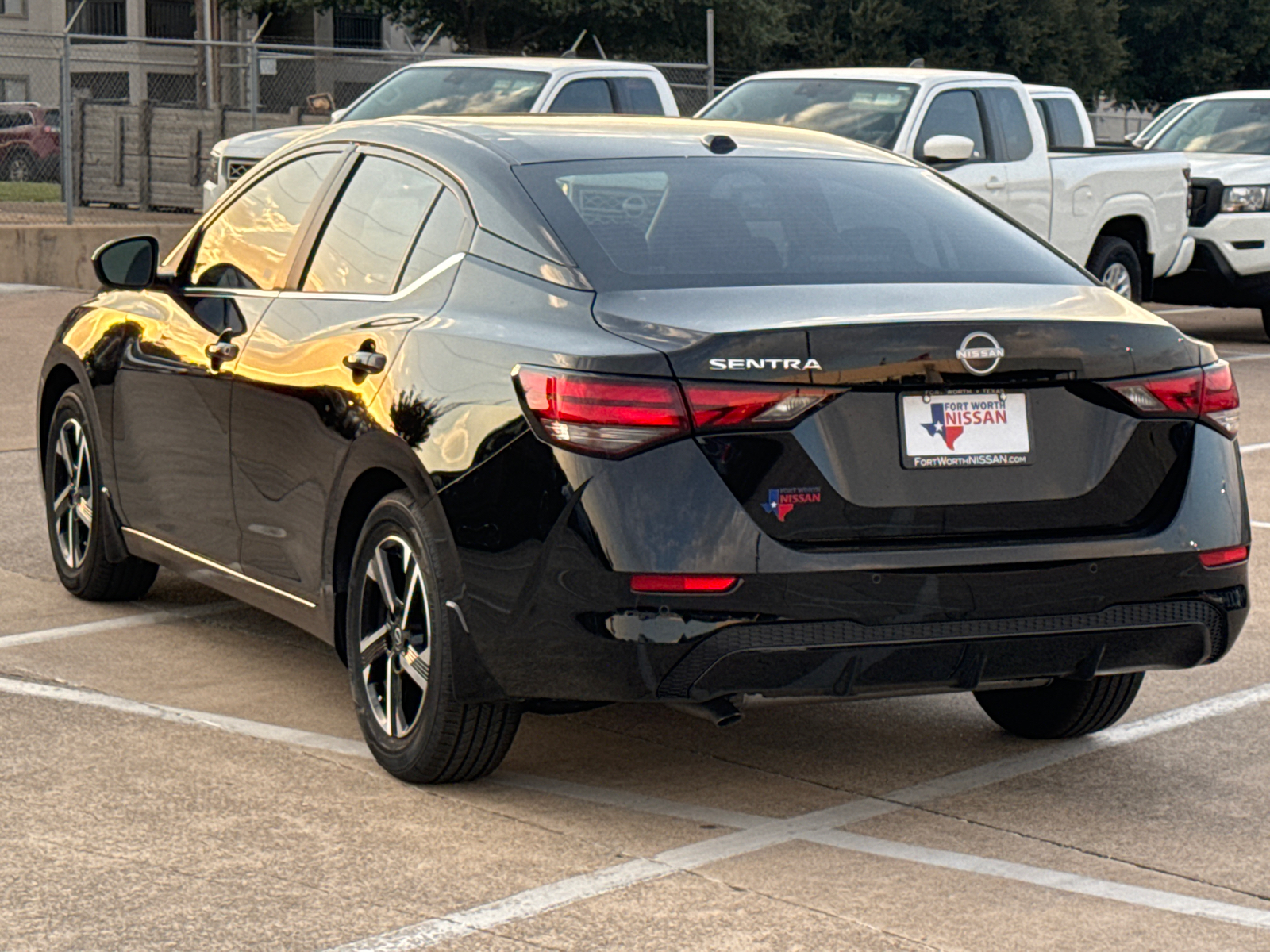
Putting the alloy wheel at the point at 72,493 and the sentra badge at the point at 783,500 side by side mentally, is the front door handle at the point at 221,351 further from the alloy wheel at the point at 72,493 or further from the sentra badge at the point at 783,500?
the sentra badge at the point at 783,500

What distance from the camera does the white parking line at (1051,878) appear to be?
14.0ft

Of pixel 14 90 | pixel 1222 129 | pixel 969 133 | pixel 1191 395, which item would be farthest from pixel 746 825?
pixel 14 90

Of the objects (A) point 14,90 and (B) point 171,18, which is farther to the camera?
(B) point 171,18

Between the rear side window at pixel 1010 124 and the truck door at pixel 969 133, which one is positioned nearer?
the truck door at pixel 969 133

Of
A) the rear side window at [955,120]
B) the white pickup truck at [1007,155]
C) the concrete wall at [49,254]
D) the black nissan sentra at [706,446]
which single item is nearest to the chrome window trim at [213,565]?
the black nissan sentra at [706,446]

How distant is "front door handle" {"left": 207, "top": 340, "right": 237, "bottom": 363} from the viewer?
5984 mm

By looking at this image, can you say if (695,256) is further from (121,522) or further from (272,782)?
(121,522)

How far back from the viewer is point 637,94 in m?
16.6

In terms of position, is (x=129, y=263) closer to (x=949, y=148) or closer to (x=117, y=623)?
(x=117, y=623)

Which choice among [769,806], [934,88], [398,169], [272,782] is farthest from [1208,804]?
[934,88]

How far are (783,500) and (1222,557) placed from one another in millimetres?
1120

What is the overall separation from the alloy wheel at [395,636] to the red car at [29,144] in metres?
21.6

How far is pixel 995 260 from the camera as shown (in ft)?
17.6

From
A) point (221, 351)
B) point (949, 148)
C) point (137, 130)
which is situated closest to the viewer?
point (221, 351)
